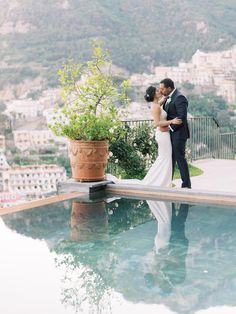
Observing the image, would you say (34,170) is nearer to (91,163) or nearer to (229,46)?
(91,163)

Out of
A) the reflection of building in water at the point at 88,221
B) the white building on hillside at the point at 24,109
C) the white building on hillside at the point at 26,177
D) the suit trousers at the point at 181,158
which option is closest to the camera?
the reflection of building in water at the point at 88,221

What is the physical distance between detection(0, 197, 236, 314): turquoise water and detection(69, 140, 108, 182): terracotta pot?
2.80 ft

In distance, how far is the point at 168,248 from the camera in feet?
13.5

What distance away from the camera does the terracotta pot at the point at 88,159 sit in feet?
21.3

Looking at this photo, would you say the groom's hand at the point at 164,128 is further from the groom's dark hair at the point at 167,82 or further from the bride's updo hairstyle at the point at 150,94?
the groom's dark hair at the point at 167,82

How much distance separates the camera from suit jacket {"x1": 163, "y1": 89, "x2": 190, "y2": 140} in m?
6.63

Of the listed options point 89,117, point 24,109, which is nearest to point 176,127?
point 89,117

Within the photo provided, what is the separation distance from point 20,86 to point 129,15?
7.87 meters

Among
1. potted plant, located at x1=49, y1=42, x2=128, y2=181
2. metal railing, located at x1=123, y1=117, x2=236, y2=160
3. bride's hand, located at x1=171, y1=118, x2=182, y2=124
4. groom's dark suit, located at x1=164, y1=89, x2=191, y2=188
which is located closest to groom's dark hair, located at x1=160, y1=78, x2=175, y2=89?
groom's dark suit, located at x1=164, y1=89, x2=191, y2=188

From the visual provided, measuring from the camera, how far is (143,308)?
292 centimetres

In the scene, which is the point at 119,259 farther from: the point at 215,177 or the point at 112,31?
the point at 112,31

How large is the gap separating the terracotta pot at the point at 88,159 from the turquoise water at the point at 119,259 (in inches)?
33.7

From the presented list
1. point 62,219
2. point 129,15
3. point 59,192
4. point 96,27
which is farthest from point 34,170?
point 129,15

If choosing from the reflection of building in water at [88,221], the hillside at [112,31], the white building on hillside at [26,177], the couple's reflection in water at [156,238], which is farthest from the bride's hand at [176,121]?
the hillside at [112,31]
